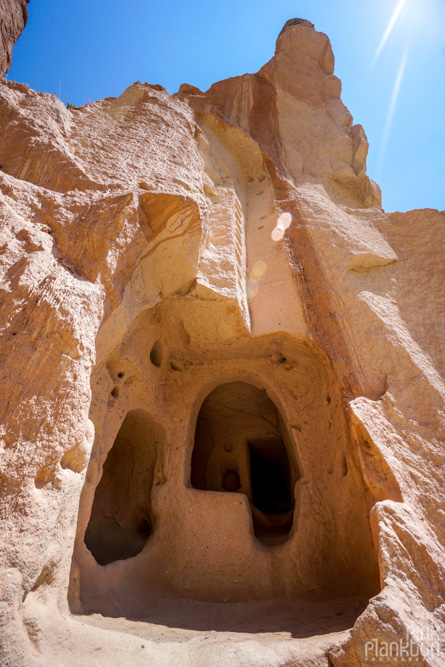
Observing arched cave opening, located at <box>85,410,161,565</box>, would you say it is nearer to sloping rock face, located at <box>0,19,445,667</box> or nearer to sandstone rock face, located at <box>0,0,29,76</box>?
sloping rock face, located at <box>0,19,445,667</box>

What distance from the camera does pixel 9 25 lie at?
6.70m

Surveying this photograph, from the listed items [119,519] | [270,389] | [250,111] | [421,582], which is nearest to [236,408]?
[270,389]

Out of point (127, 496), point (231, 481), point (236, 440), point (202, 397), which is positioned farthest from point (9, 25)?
point (231, 481)

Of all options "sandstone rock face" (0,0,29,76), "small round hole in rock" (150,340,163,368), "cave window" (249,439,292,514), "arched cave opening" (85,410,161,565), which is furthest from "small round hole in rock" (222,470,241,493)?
"sandstone rock face" (0,0,29,76)

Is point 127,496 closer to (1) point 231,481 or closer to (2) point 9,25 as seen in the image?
(1) point 231,481

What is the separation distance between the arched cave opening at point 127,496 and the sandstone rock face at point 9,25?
20.3 feet

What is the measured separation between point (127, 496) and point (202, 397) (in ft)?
5.52

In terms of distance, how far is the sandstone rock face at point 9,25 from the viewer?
6.42 m

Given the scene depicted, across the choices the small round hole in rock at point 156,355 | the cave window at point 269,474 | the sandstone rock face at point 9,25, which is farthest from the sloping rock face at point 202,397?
the sandstone rock face at point 9,25

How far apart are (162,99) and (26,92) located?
6.22ft

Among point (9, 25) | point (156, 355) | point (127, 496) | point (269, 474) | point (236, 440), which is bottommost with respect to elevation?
point (127, 496)

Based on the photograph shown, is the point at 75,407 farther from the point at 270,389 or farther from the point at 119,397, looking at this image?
the point at 270,389

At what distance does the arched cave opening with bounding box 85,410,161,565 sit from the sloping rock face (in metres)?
0.03

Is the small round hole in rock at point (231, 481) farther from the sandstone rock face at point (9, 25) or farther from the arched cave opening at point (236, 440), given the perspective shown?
the sandstone rock face at point (9, 25)
